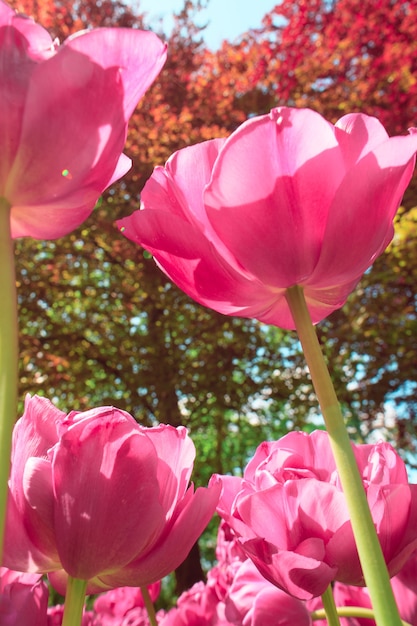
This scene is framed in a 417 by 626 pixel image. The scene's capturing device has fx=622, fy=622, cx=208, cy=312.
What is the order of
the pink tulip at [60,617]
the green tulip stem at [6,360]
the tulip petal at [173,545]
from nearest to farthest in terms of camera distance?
1. the green tulip stem at [6,360]
2. the tulip petal at [173,545]
3. the pink tulip at [60,617]

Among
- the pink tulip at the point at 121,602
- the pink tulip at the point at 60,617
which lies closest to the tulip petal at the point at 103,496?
the pink tulip at the point at 60,617

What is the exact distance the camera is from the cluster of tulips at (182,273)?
0.24 meters

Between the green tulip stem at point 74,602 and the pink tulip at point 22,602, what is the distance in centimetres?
9

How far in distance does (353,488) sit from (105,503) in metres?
0.11

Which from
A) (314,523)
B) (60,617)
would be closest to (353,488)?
(314,523)

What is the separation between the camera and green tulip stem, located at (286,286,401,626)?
21 cm

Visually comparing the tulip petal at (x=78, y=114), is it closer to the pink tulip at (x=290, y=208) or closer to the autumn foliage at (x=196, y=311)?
the pink tulip at (x=290, y=208)

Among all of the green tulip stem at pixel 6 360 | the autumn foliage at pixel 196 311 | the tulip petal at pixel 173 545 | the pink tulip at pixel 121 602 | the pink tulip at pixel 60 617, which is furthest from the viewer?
the autumn foliage at pixel 196 311

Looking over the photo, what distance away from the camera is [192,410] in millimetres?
5012

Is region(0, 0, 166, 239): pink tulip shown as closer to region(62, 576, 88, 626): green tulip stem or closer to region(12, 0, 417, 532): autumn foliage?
region(62, 576, 88, 626): green tulip stem

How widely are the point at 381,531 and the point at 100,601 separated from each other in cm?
43

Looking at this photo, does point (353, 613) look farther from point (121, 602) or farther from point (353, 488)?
point (121, 602)

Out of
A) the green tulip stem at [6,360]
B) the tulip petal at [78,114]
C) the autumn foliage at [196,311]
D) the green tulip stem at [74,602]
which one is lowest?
the green tulip stem at [74,602]

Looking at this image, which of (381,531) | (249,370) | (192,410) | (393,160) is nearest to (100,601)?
(381,531)
